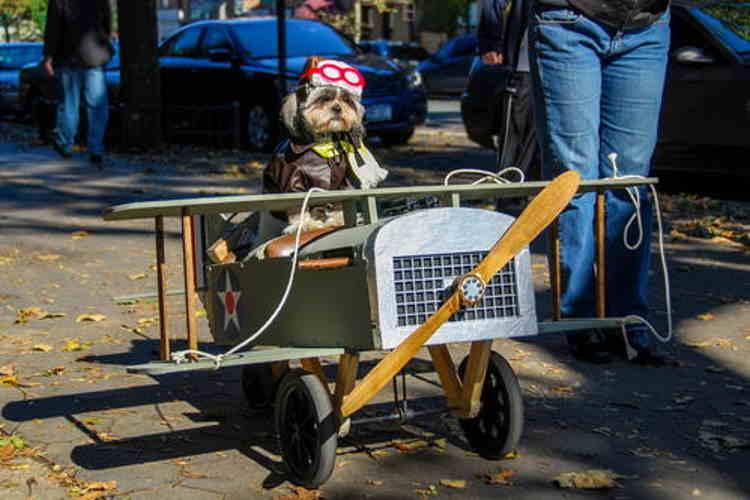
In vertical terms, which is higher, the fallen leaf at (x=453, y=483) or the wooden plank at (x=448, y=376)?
the wooden plank at (x=448, y=376)

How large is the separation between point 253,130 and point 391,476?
11.3 m

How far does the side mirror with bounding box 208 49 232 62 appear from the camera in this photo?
15359mm

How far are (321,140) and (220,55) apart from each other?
1137cm

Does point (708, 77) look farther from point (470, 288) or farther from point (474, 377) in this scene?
point (470, 288)

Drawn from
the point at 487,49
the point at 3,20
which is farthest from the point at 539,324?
the point at 3,20

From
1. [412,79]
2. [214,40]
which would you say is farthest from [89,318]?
[412,79]

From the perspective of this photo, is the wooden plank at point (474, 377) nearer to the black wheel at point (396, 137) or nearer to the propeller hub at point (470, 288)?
the propeller hub at point (470, 288)

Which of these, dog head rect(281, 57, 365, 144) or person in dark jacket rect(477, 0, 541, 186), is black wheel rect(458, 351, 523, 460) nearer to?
dog head rect(281, 57, 365, 144)

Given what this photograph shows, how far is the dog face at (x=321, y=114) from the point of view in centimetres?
431

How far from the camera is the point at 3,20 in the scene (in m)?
46.0

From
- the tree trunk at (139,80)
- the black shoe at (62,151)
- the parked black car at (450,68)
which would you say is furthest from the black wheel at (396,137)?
the parked black car at (450,68)

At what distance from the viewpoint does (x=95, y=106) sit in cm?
1252

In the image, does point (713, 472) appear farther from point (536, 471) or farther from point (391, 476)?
point (391, 476)

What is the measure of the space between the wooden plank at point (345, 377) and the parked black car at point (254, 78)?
10601 mm
